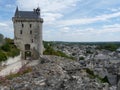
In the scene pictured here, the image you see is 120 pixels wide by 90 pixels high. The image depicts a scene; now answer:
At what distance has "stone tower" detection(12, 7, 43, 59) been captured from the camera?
3941cm

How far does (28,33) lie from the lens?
39875mm

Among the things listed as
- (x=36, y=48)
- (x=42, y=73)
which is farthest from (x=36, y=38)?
(x=42, y=73)

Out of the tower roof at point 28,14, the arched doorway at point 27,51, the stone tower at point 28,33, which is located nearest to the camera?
the tower roof at point 28,14

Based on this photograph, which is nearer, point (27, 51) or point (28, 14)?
point (28, 14)

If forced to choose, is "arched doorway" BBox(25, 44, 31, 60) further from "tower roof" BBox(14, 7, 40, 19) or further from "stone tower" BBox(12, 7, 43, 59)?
"tower roof" BBox(14, 7, 40, 19)

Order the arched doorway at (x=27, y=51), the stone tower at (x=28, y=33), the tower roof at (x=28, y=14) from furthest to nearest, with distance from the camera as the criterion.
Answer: the arched doorway at (x=27, y=51) < the stone tower at (x=28, y=33) < the tower roof at (x=28, y=14)

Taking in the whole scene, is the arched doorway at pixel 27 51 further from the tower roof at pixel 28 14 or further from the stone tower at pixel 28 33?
the tower roof at pixel 28 14

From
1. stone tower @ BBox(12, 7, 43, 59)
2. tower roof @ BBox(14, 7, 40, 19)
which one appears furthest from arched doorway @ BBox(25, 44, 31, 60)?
tower roof @ BBox(14, 7, 40, 19)

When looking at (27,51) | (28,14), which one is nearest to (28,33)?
(27,51)

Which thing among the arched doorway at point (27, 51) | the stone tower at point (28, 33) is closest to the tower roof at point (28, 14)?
the stone tower at point (28, 33)

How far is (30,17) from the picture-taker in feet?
130

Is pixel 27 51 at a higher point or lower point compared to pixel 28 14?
lower

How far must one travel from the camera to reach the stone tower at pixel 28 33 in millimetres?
39406

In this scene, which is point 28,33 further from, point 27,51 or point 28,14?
point 28,14
